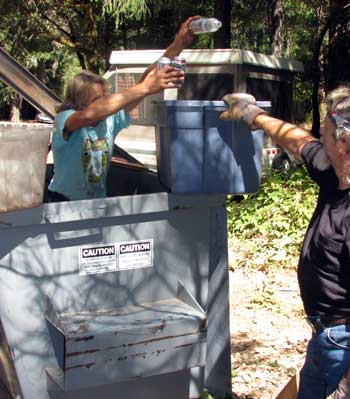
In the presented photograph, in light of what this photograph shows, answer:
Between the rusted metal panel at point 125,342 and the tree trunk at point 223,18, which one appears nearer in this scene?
the rusted metal panel at point 125,342

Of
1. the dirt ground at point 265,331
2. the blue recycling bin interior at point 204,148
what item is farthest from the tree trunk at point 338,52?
the blue recycling bin interior at point 204,148

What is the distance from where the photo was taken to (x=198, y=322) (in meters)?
2.90

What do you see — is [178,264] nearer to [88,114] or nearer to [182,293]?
[182,293]

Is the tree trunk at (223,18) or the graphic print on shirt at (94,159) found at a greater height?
the tree trunk at (223,18)

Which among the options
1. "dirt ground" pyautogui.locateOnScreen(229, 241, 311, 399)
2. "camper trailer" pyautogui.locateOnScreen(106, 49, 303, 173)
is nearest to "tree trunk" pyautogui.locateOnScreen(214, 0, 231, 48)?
"camper trailer" pyautogui.locateOnScreen(106, 49, 303, 173)

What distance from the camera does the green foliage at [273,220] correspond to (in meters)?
5.96

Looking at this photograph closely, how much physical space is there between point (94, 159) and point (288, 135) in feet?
3.48

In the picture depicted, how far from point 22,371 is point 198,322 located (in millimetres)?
798

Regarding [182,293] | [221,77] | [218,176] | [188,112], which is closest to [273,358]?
[182,293]

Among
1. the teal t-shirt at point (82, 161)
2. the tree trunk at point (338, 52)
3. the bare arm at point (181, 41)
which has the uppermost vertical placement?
the tree trunk at point (338, 52)

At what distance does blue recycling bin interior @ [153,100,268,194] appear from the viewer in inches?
114

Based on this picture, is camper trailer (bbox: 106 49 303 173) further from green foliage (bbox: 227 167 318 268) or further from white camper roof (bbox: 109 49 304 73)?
green foliage (bbox: 227 167 318 268)

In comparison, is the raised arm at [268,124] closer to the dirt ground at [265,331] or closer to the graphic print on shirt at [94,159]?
the graphic print on shirt at [94,159]

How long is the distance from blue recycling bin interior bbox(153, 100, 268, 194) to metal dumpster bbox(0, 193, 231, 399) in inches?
4.5
